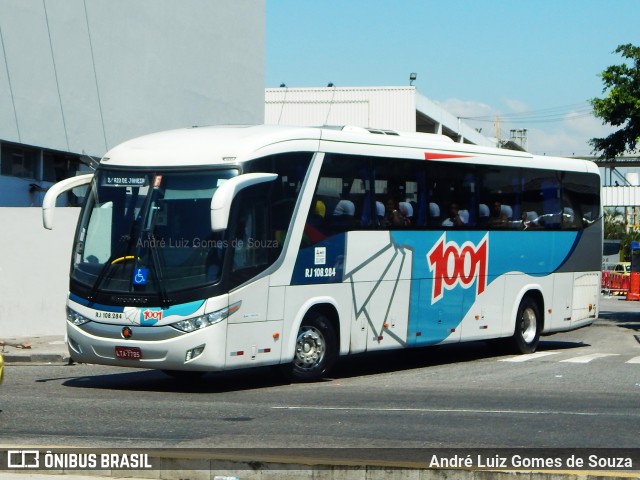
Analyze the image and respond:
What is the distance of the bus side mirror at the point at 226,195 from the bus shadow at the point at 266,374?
2673mm

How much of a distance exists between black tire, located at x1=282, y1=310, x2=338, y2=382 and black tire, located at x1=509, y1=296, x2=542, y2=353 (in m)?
5.41

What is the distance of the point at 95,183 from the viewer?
1518 centimetres

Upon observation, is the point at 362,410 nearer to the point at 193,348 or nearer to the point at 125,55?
the point at 193,348

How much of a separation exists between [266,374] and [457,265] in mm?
3721

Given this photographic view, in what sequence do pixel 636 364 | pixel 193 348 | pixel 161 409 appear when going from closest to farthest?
pixel 161 409, pixel 193 348, pixel 636 364

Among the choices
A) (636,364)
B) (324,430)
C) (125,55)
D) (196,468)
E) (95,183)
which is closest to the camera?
(196,468)

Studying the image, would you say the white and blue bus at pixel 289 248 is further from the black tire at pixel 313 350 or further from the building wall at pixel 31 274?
the building wall at pixel 31 274

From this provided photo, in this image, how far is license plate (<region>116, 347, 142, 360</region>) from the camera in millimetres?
14156

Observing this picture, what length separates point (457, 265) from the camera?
18594mm

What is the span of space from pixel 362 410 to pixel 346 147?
4955 mm

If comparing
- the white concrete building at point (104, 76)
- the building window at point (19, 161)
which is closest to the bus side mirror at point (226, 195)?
the white concrete building at point (104, 76)

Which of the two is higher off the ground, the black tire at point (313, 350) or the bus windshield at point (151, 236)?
the bus windshield at point (151, 236)

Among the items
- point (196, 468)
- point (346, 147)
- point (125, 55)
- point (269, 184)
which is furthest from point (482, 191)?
point (125, 55)

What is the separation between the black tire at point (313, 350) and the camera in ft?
51.5
